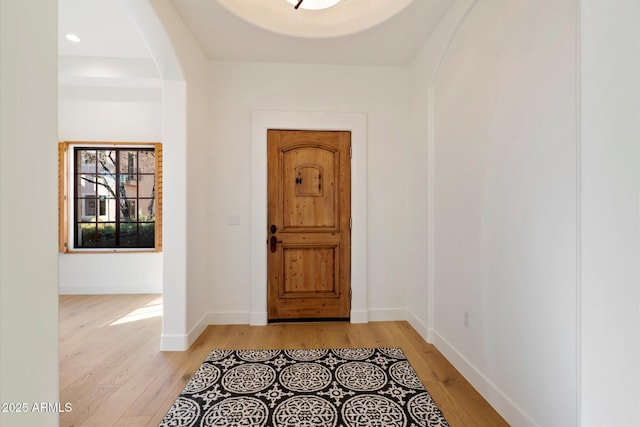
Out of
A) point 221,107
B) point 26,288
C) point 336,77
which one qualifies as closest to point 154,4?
point 221,107

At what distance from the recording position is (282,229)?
3250mm

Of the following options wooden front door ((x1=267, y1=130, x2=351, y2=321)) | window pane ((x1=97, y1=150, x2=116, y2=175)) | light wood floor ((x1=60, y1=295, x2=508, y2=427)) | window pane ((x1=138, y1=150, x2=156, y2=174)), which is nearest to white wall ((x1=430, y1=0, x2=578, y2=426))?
light wood floor ((x1=60, y1=295, x2=508, y2=427))

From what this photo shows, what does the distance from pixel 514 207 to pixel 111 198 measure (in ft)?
16.3

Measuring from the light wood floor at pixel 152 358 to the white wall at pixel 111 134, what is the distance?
495mm

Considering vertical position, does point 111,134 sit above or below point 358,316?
above

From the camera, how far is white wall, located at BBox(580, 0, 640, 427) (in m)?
0.53

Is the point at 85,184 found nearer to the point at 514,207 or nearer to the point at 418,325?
the point at 418,325

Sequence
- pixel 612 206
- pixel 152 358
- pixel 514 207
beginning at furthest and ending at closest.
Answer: pixel 152 358 → pixel 514 207 → pixel 612 206

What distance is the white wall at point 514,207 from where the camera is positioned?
1.36 meters

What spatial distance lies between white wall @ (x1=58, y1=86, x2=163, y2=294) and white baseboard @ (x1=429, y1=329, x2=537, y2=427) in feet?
12.5

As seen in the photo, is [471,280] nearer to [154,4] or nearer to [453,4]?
[453,4]

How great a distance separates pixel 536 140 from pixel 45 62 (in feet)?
6.65

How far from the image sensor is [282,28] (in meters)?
2.67

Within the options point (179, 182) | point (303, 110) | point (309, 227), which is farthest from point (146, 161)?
point (309, 227)
